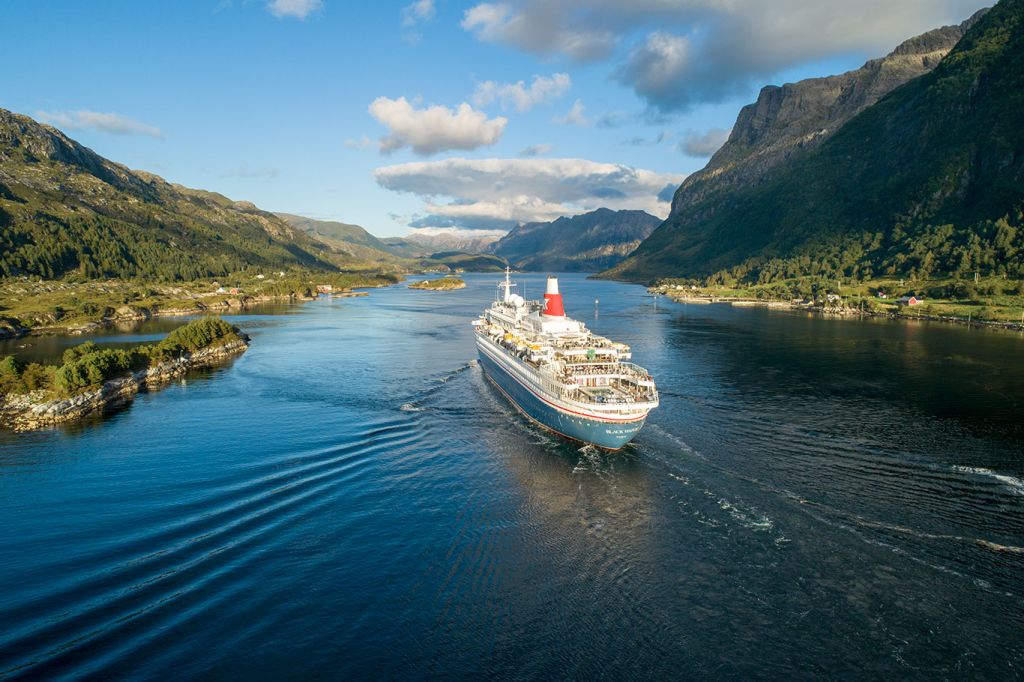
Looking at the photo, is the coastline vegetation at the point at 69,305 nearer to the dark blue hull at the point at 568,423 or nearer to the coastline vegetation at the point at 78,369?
the coastline vegetation at the point at 78,369

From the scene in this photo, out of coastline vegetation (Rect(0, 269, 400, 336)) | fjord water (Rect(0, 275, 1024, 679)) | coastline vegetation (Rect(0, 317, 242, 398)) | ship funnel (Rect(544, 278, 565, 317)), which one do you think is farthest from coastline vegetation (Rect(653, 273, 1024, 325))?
coastline vegetation (Rect(0, 269, 400, 336))

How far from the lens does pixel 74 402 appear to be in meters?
64.8

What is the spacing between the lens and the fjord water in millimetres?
25328

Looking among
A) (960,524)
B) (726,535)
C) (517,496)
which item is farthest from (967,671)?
(517,496)

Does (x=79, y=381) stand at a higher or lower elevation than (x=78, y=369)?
lower

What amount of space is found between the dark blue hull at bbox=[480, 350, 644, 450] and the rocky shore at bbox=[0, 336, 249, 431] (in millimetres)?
51412

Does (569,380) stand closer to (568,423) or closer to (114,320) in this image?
(568,423)

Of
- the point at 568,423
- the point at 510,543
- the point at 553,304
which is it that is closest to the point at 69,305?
the point at 553,304

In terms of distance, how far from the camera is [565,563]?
32.8 meters

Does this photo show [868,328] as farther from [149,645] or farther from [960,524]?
[149,645]

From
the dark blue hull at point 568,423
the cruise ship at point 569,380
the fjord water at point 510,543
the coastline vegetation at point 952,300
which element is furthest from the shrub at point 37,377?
the coastline vegetation at point 952,300

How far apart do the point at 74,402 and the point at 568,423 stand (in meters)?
59.8

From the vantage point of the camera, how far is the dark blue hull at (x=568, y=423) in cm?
4981

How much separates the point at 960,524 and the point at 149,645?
4879 centimetres
